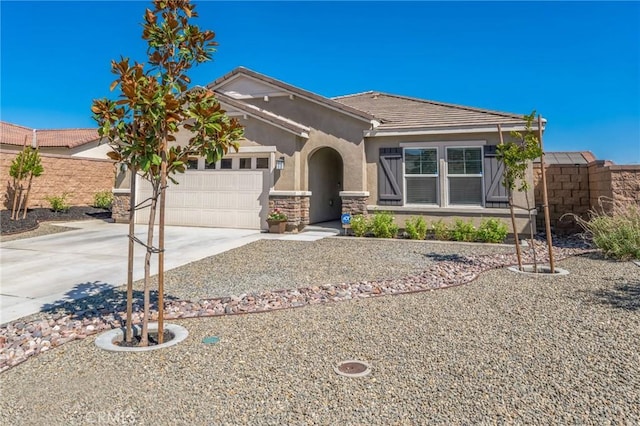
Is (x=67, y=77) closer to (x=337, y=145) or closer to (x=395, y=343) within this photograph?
(x=337, y=145)

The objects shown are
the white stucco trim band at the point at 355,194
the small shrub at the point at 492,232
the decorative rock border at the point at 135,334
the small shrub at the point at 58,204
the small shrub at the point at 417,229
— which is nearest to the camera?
the decorative rock border at the point at 135,334

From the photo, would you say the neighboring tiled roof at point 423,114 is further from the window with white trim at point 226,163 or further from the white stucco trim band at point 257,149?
the window with white trim at point 226,163

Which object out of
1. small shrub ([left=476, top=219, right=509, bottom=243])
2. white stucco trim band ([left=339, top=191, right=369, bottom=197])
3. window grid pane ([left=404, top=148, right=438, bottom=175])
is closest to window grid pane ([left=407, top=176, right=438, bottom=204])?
window grid pane ([left=404, top=148, right=438, bottom=175])

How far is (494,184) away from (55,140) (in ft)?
87.9

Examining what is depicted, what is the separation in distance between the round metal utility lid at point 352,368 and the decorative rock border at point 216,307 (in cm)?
181

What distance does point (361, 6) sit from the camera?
40.4 feet

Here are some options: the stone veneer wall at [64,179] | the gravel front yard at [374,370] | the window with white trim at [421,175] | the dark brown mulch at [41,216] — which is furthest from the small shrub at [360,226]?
the stone veneer wall at [64,179]

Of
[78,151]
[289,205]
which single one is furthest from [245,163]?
[78,151]

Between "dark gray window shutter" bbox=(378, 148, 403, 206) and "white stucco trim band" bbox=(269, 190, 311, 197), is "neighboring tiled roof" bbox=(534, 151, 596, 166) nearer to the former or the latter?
"dark gray window shutter" bbox=(378, 148, 403, 206)

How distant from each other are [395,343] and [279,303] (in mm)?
1957

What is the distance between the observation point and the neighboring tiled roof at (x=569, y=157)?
15.7m

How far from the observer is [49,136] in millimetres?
25516

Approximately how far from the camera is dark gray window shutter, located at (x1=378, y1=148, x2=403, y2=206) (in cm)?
1165

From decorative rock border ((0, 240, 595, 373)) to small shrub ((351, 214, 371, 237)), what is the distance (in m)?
Answer: 4.08
